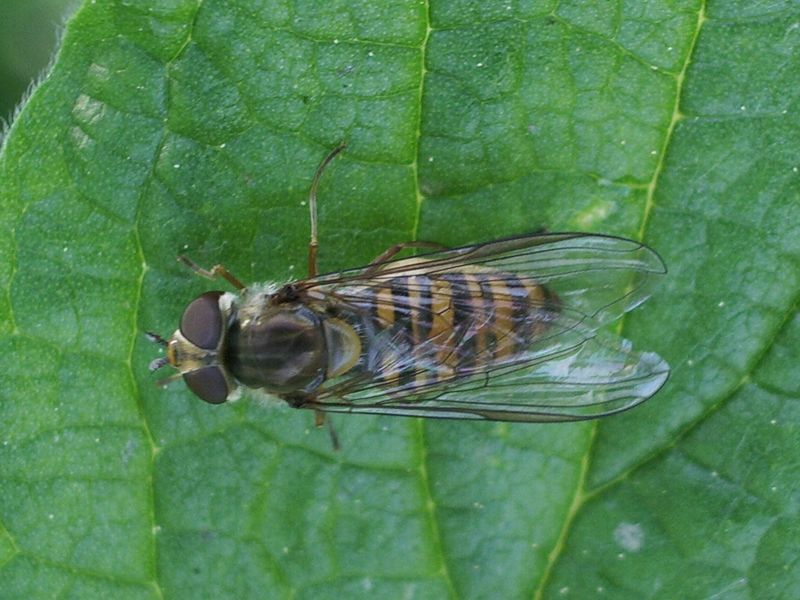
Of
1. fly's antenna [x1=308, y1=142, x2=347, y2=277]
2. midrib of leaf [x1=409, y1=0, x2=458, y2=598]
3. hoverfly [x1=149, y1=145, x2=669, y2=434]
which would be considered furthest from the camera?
midrib of leaf [x1=409, y1=0, x2=458, y2=598]

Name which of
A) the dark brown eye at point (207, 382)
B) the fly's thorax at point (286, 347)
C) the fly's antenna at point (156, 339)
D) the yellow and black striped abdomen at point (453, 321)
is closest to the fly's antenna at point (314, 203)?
the fly's thorax at point (286, 347)

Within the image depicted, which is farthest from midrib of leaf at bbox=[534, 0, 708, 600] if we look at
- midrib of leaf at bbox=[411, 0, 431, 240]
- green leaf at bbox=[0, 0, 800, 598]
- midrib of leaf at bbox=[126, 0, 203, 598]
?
midrib of leaf at bbox=[126, 0, 203, 598]

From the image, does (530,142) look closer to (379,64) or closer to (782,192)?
(379,64)

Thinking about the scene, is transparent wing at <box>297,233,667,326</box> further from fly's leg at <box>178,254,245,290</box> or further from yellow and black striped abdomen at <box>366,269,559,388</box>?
fly's leg at <box>178,254,245,290</box>

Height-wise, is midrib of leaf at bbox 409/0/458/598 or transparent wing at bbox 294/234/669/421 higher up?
transparent wing at bbox 294/234/669/421

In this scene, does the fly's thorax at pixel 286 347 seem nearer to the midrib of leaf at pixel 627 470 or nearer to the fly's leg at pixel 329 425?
the fly's leg at pixel 329 425

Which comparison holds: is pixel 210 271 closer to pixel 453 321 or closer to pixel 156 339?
pixel 156 339

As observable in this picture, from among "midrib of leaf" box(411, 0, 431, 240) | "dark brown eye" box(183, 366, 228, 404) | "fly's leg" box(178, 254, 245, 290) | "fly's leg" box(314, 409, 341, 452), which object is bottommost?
"fly's leg" box(314, 409, 341, 452)
